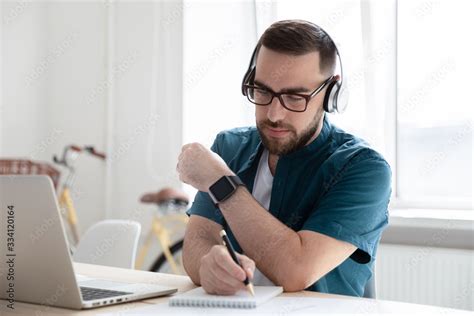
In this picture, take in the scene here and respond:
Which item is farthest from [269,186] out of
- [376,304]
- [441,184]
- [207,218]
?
[441,184]

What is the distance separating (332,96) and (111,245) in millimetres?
974

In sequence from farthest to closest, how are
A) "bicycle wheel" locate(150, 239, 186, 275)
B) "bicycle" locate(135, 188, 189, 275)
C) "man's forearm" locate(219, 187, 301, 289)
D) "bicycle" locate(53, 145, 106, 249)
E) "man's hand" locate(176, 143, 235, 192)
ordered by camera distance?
"bicycle" locate(53, 145, 106, 249) → "bicycle wheel" locate(150, 239, 186, 275) → "bicycle" locate(135, 188, 189, 275) → "man's hand" locate(176, 143, 235, 192) → "man's forearm" locate(219, 187, 301, 289)

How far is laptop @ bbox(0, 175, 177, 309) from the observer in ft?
4.23

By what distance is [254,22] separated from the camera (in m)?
3.67

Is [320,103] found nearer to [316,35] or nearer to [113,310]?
[316,35]

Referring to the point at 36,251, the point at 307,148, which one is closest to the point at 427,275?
the point at 307,148

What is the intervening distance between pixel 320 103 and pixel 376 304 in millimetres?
587

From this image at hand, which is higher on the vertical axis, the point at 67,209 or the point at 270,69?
the point at 270,69

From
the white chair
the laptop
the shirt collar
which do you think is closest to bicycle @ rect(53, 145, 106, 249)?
the white chair

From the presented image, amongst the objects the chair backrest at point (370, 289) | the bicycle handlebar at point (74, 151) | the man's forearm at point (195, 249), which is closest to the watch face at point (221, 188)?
the man's forearm at point (195, 249)

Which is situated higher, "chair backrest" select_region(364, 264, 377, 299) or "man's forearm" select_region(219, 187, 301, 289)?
"man's forearm" select_region(219, 187, 301, 289)

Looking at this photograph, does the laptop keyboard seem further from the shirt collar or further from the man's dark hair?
the man's dark hair

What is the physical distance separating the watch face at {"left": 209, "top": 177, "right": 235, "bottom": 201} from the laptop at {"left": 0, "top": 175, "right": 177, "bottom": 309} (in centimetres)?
32

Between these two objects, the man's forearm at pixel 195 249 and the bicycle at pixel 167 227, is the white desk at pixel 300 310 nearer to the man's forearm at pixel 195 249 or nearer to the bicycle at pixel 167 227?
the man's forearm at pixel 195 249
